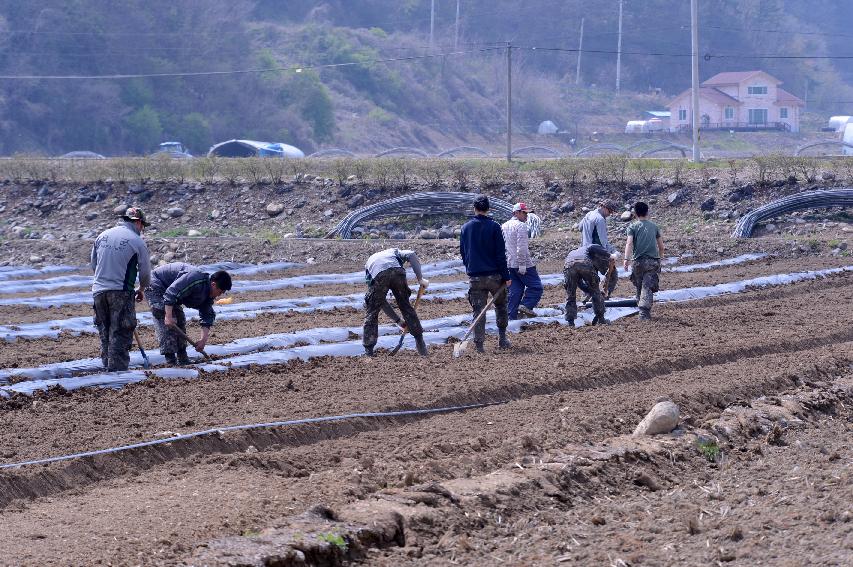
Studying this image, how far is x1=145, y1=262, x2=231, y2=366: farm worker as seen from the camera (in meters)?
11.1

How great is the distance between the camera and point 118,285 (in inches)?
433

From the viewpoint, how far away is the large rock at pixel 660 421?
8859 mm

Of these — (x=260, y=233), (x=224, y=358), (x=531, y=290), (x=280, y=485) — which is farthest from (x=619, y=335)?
(x=260, y=233)

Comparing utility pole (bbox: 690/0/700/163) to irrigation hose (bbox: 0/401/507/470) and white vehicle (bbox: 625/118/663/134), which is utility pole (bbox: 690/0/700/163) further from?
white vehicle (bbox: 625/118/663/134)

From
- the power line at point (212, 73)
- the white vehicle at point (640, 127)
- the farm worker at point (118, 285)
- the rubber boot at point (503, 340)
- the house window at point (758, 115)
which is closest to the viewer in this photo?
the farm worker at point (118, 285)

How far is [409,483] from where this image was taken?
729 cm

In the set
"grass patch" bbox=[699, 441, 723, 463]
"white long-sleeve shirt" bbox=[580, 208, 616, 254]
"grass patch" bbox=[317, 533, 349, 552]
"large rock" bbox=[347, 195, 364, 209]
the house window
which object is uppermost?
the house window

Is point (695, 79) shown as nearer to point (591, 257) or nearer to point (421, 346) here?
point (591, 257)

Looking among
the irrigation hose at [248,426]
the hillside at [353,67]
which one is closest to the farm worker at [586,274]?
the irrigation hose at [248,426]

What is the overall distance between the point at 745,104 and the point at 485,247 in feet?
234

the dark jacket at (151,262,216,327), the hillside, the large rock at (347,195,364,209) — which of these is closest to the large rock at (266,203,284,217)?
the large rock at (347,195,364,209)

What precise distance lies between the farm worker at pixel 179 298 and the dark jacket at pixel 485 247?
111 inches

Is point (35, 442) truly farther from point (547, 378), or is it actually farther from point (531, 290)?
point (531, 290)

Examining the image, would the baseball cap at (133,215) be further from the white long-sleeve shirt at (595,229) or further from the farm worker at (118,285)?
the white long-sleeve shirt at (595,229)
